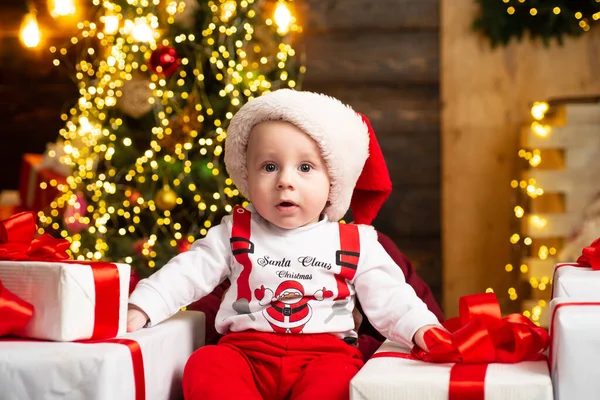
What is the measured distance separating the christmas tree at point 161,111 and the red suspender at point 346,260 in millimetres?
1582

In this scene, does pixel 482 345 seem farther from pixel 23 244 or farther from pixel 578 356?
pixel 23 244

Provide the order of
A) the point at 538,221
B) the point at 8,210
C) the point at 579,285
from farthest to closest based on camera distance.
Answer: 1. the point at 8,210
2. the point at 538,221
3. the point at 579,285

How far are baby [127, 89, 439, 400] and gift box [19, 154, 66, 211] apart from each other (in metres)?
2.06

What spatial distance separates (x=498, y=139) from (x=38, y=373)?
9.47 ft

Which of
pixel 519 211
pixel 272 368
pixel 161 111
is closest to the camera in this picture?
pixel 272 368

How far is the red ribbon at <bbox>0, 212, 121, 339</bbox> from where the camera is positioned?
1.24 meters

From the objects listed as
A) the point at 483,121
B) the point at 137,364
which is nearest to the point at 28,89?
the point at 483,121

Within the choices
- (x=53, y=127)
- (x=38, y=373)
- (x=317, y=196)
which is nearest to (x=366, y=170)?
(x=317, y=196)

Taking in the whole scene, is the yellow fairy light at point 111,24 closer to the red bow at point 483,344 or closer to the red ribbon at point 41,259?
the red ribbon at point 41,259

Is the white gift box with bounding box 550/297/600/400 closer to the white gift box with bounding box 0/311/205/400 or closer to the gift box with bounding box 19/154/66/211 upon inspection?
the white gift box with bounding box 0/311/205/400

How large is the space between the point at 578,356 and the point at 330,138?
25.3 inches

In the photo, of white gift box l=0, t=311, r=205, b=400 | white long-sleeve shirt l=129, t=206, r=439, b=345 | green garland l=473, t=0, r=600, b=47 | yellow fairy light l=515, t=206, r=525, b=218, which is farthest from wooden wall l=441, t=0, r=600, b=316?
white gift box l=0, t=311, r=205, b=400

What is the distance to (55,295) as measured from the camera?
124 centimetres

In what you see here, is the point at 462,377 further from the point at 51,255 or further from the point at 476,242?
the point at 476,242
